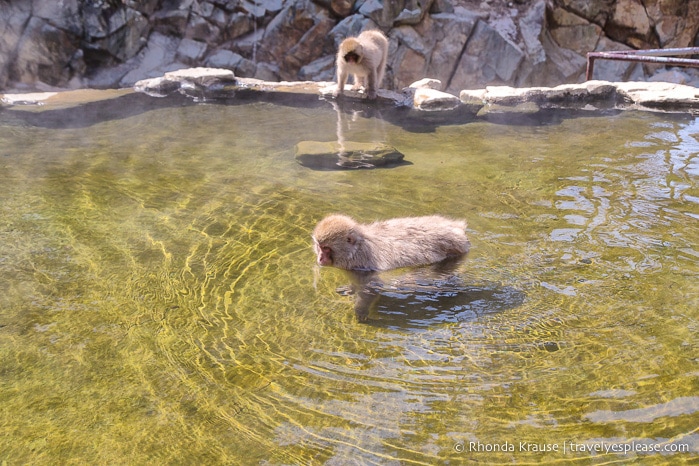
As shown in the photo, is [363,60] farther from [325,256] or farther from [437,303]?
[437,303]

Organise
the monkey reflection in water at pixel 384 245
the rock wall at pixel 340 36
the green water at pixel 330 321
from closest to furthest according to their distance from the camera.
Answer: the green water at pixel 330 321, the monkey reflection in water at pixel 384 245, the rock wall at pixel 340 36

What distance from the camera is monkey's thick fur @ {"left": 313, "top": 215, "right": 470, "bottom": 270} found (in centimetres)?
368

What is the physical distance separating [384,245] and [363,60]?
555 cm

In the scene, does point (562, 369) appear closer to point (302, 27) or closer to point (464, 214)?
point (464, 214)

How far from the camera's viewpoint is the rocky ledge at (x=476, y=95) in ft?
27.7

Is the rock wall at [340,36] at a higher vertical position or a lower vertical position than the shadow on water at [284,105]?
higher

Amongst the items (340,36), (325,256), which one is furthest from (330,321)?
(340,36)

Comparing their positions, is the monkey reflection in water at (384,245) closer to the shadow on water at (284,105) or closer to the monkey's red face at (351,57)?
the shadow on water at (284,105)

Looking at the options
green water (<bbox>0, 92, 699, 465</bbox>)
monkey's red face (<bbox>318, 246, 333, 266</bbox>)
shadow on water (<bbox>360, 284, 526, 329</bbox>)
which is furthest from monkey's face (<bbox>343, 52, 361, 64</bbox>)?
shadow on water (<bbox>360, 284, 526, 329</bbox>)

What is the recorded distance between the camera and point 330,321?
10.7 feet

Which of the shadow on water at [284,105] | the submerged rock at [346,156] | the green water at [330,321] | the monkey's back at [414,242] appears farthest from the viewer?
the shadow on water at [284,105]

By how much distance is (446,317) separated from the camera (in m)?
3.26

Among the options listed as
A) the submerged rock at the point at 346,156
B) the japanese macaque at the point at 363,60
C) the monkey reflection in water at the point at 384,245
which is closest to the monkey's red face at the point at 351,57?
the japanese macaque at the point at 363,60

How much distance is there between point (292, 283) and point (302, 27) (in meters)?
10.3
